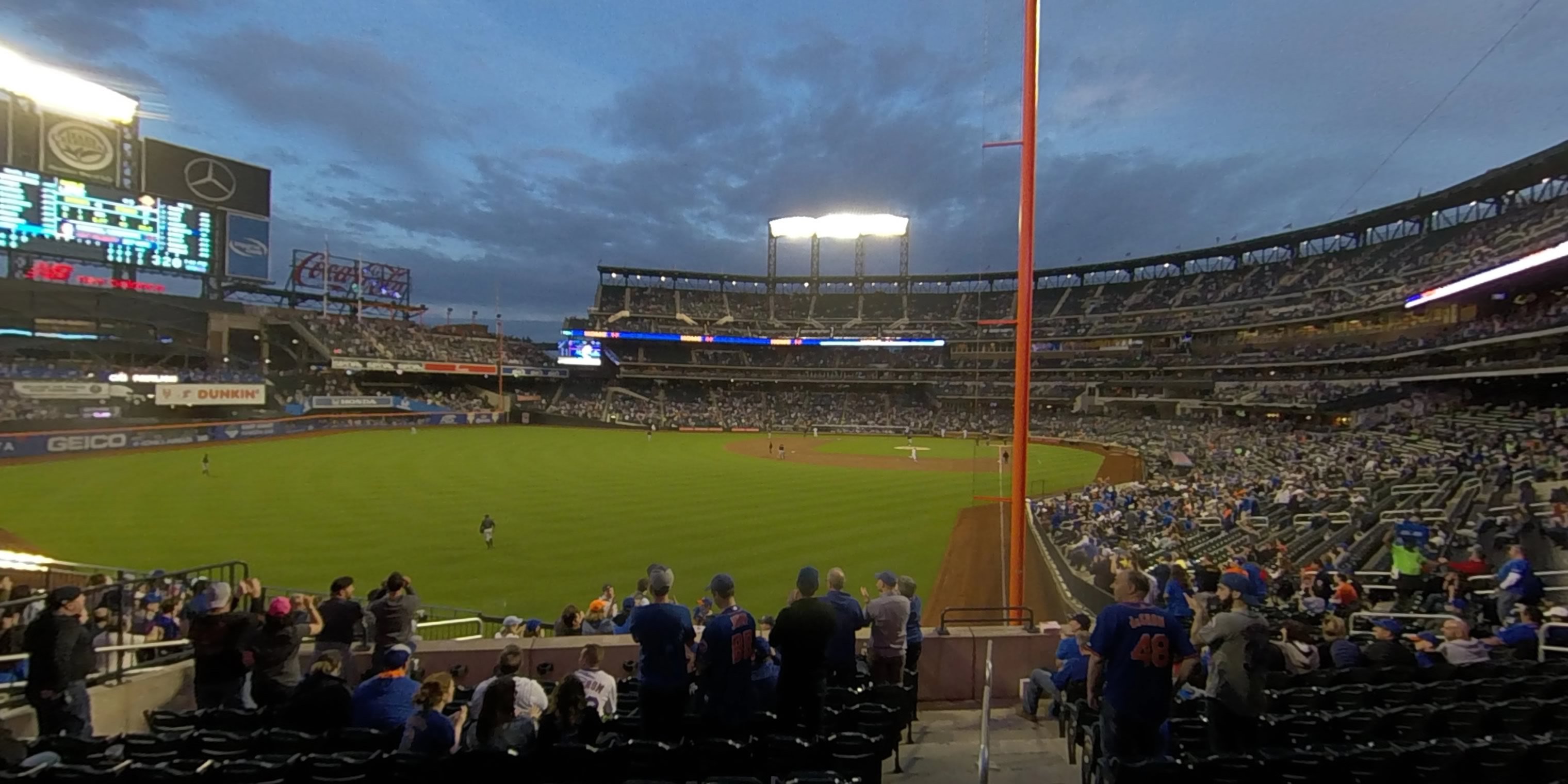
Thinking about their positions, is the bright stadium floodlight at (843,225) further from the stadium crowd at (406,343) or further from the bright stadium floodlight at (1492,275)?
the bright stadium floodlight at (1492,275)

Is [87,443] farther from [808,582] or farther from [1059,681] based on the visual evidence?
[1059,681]

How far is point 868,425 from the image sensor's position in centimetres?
7012

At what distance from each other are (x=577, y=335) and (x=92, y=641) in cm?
7548

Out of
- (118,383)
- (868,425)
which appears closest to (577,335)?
(868,425)

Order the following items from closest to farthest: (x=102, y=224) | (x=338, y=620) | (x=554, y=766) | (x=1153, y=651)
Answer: (x=554, y=766), (x=1153, y=651), (x=338, y=620), (x=102, y=224)

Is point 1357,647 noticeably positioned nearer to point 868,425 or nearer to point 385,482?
point 385,482

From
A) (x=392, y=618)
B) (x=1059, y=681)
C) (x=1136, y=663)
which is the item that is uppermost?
(x=1136, y=663)

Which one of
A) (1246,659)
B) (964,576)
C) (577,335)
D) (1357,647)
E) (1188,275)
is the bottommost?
(964,576)

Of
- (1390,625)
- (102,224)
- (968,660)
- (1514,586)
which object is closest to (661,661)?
(968,660)

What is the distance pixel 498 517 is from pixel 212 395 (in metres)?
37.4

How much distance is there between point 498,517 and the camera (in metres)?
23.8

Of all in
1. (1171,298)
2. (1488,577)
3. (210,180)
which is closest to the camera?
(1488,577)

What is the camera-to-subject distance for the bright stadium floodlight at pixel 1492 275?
79.3ft

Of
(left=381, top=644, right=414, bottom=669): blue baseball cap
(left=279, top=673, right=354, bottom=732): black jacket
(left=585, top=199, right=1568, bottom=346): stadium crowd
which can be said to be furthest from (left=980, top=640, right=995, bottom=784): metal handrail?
(left=585, top=199, right=1568, bottom=346): stadium crowd
